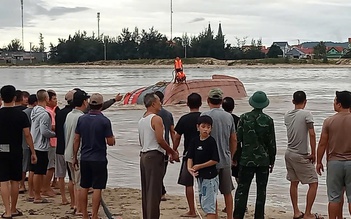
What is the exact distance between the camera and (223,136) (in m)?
7.34

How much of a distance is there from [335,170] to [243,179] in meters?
1.12

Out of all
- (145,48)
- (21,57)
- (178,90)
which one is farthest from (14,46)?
(178,90)

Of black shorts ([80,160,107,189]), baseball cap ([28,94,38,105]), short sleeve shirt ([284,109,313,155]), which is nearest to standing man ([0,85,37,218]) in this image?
black shorts ([80,160,107,189])

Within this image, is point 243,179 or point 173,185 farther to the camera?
point 173,185

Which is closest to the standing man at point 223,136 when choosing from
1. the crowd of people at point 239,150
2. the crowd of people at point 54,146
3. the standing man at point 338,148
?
the crowd of people at point 239,150

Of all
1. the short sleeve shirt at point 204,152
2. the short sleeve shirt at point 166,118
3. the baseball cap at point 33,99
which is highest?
the baseball cap at point 33,99

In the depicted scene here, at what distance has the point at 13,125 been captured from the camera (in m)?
7.98

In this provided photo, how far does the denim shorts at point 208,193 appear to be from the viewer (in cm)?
700

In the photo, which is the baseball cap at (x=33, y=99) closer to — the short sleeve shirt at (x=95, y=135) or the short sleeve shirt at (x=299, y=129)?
the short sleeve shirt at (x=95, y=135)

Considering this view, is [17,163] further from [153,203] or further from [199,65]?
[199,65]

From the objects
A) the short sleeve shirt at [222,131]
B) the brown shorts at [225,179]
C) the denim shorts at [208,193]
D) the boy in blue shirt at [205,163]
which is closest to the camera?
the boy in blue shirt at [205,163]

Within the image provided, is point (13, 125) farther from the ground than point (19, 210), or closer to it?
farther from the ground

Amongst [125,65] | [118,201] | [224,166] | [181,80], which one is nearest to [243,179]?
[224,166]

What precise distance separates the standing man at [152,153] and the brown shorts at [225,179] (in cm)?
61
